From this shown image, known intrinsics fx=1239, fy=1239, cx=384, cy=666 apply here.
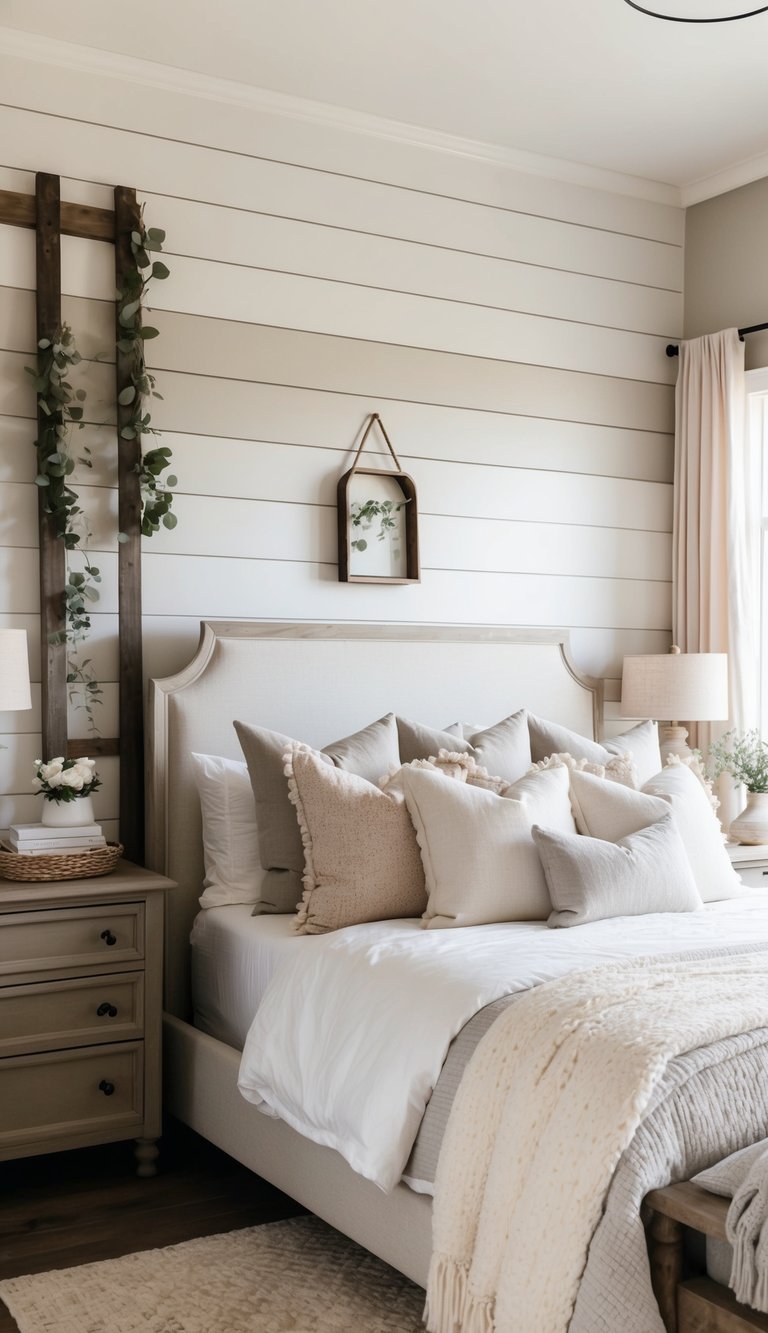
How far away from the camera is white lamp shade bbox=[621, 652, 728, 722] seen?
3.97 meters

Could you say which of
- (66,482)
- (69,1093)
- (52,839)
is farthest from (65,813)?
(66,482)

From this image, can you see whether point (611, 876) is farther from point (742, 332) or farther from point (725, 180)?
point (725, 180)

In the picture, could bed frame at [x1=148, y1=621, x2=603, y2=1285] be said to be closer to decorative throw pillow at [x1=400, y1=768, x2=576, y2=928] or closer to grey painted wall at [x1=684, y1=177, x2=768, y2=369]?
decorative throw pillow at [x1=400, y1=768, x2=576, y2=928]

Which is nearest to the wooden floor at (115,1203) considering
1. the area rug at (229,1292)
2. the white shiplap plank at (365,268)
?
the area rug at (229,1292)

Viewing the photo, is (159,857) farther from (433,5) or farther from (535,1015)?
(433,5)

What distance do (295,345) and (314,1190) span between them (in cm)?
240

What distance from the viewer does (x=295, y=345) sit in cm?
378

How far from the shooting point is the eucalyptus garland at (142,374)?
3416 millimetres

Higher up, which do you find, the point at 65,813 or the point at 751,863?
the point at 65,813

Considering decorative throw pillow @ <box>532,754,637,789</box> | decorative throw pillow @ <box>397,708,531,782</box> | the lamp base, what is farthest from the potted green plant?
decorative throw pillow @ <box>397,708,531,782</box>

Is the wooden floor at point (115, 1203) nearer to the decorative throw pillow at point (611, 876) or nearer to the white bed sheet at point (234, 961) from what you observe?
the white bed sheet at point (234, 961)

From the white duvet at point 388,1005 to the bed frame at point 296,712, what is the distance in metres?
0.12

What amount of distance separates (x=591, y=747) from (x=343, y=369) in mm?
1396

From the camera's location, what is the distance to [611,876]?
2.85 meters
